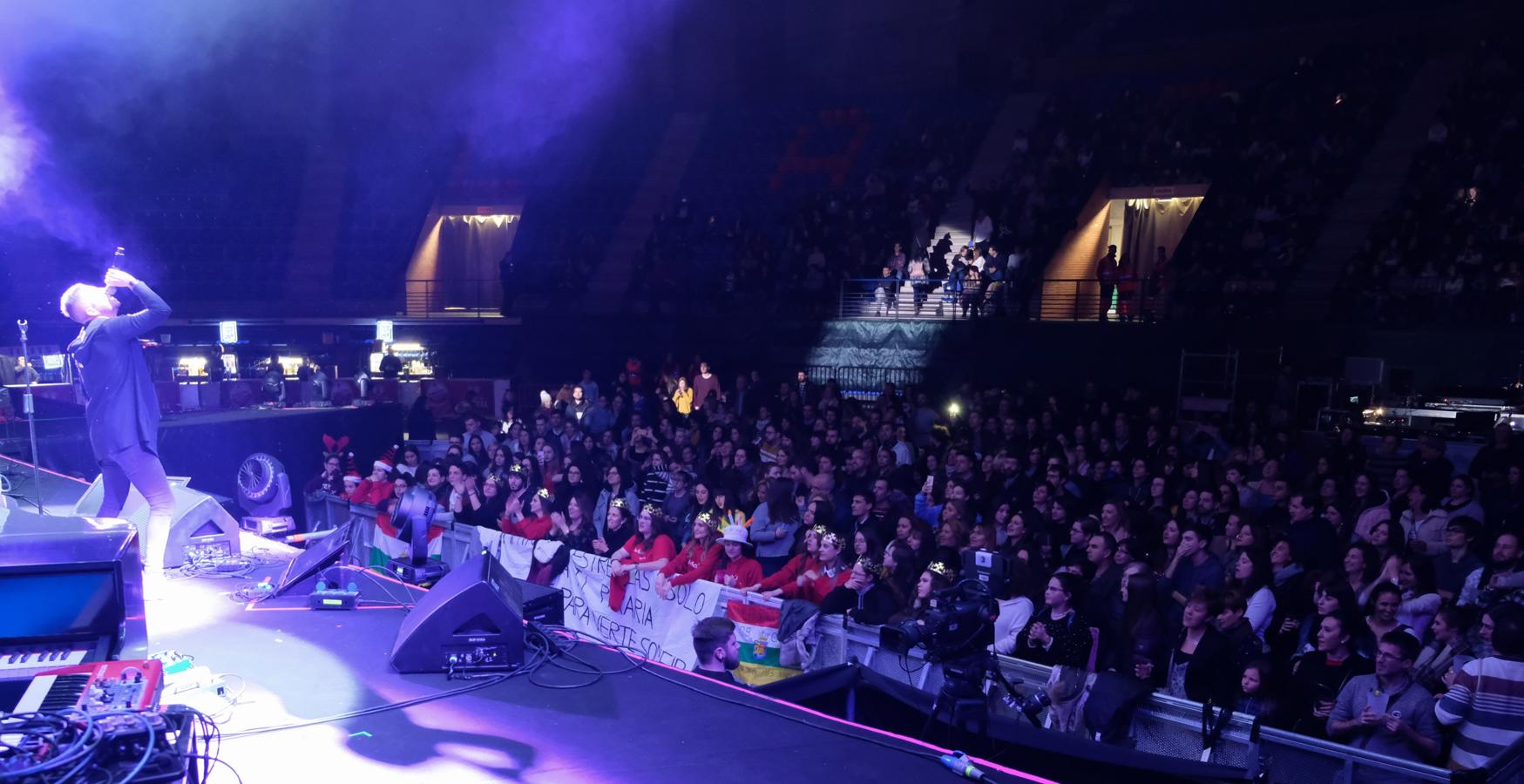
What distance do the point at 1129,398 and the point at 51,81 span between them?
15.0 metres

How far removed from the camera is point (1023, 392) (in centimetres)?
1091

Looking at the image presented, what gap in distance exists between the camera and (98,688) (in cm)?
278

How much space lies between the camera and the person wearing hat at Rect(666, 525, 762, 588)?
6.23m

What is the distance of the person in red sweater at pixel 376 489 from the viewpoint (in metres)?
8.78

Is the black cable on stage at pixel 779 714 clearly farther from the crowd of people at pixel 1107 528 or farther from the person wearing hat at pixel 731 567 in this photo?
the person wearing hat at pixel 731 567

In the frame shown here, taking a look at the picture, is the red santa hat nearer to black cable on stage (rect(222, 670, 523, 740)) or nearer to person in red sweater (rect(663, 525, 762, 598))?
person in red sweater (rect(663, 525, 762, 598))

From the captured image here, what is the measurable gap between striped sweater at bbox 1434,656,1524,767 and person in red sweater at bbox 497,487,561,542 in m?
5.62

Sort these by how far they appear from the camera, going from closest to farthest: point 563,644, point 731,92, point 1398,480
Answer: point 563,644 → point 1398,480 → point 731,92

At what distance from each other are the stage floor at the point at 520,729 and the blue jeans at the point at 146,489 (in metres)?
1.28

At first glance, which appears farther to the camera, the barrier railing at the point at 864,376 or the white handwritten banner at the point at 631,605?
the barrier railing at the point at 864,376

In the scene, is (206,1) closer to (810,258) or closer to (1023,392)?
(810,258)

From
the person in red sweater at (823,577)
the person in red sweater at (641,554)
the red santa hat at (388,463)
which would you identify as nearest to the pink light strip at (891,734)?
the person in red sweater at (823,577)

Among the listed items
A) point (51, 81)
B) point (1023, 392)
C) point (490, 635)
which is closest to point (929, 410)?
point (1023, 392)

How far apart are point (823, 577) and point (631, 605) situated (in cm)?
149
